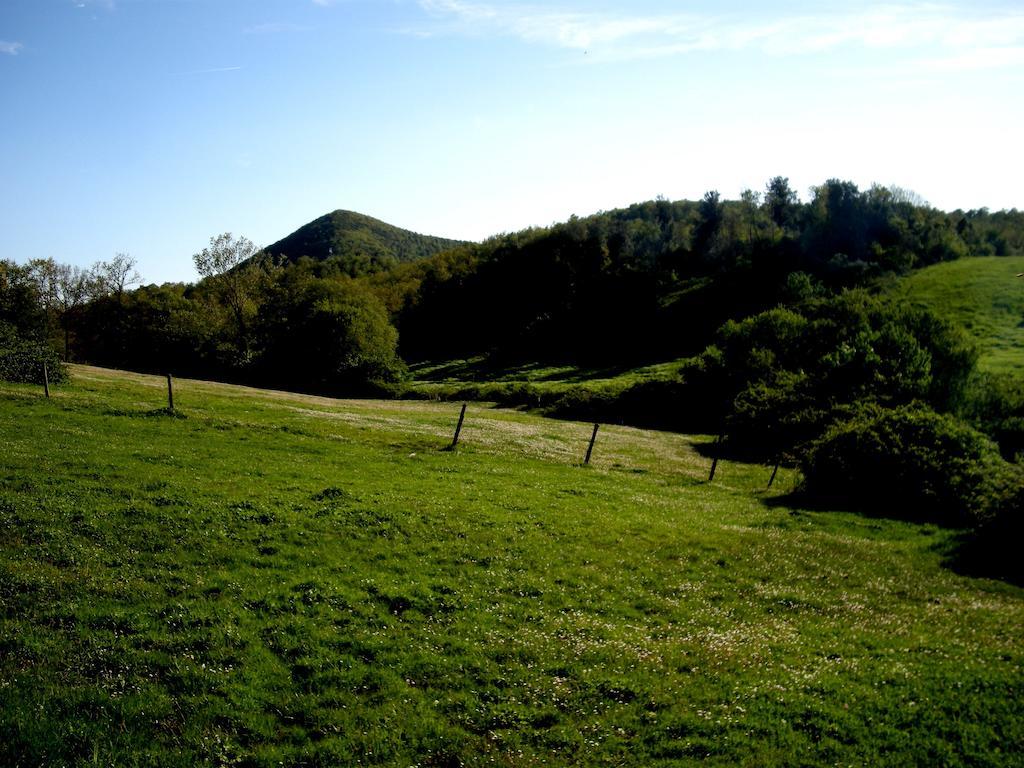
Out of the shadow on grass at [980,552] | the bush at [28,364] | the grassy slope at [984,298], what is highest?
the grassy slope at [984,298]

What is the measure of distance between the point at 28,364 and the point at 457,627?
139 feet

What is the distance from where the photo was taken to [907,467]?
95.0 feet

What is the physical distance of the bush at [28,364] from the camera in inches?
1564

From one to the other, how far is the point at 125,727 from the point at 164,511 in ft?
34.0

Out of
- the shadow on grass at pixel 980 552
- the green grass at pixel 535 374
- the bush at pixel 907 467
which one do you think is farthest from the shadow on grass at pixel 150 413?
the green grass at pixel 535 374

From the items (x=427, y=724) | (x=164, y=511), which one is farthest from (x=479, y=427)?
(x=427, y=724)

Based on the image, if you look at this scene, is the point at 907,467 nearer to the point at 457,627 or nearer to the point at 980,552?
the point at 980,552

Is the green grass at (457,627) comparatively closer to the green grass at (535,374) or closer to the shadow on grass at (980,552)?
the shadow on grass at (980,552)

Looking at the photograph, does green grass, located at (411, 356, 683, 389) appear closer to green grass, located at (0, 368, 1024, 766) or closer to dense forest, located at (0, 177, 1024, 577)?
dense forest, located at (0, 177, 1024, 577)

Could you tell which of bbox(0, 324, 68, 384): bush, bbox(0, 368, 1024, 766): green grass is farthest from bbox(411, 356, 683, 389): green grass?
bbox(0, 368, 1024, 766): green grass

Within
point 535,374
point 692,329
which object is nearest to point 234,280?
point 535,374

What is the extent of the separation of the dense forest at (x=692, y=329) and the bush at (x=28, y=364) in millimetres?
215

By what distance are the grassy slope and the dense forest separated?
7.46 meters

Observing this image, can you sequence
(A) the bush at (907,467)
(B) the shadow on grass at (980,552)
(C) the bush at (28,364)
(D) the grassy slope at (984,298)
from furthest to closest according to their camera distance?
(D) the grassy slope at (984,298) < (C) the bush at (28,364) < (A) the bush at (907,467) < (B) the shadow on grass at (980,552)
